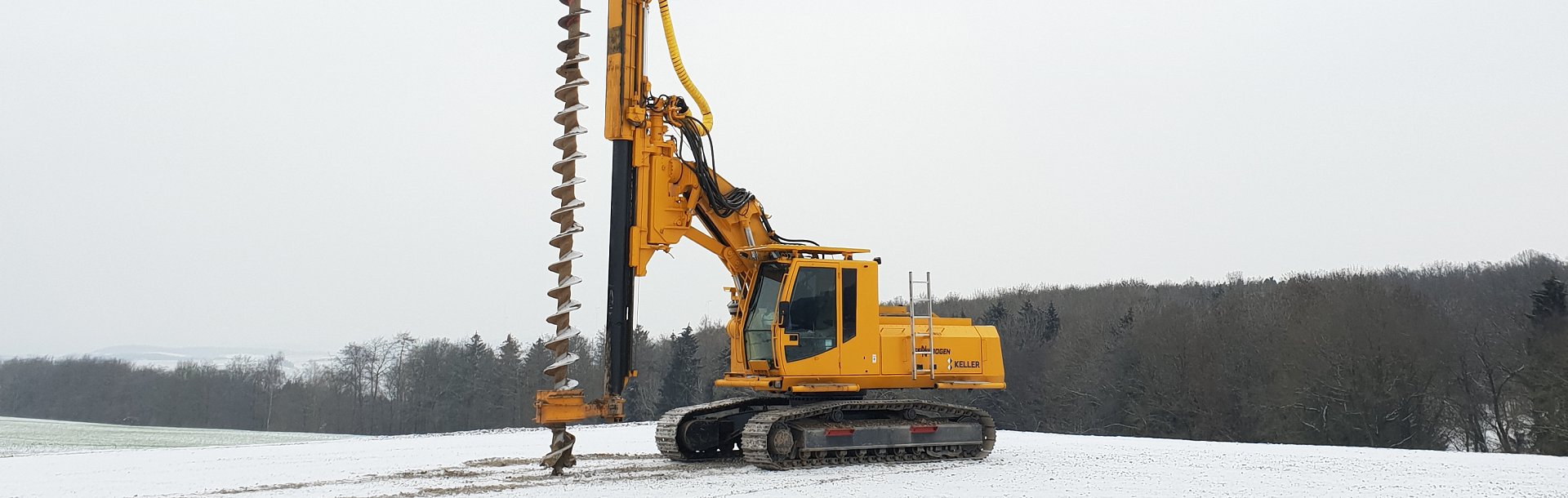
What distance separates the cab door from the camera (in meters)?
12.1

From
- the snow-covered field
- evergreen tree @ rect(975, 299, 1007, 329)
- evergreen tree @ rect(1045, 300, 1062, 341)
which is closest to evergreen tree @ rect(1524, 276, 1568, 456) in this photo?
the snow-covered field

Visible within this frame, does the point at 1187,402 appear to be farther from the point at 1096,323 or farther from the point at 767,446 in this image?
the point at 767,446

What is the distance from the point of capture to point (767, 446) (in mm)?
11445

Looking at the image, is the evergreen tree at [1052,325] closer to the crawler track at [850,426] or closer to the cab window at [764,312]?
the crawler track at [850,426]

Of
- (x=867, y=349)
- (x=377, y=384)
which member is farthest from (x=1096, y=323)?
(x=867, y=349)

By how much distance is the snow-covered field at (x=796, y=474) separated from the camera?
9.99 meters

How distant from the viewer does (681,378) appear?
53750 mm

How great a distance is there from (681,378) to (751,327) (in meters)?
41.9

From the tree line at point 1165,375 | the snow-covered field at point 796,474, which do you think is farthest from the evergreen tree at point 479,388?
the snow-covered field at point 796,474

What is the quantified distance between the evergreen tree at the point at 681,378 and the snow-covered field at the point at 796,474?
1480 inches

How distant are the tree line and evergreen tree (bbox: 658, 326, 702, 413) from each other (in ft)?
0.41

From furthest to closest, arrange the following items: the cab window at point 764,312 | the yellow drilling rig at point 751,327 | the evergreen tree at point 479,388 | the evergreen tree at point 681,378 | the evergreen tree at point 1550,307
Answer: the evergreen tree at point 479,388, the evergreen tree at point 681,378, the evergreen tree at point 1550,307, the cab window at point 764,312, the yellow drilling rig at point 751,327

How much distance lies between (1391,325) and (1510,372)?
4411mm

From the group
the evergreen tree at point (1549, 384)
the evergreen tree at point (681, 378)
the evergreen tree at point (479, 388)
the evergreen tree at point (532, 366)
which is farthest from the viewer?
the evergreen tree at point (479, 388)
